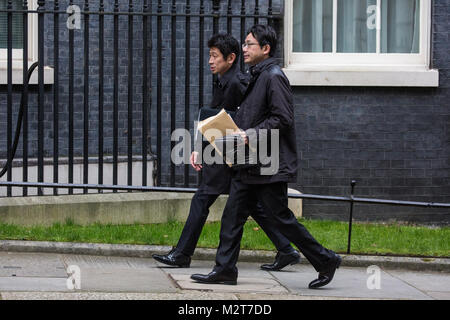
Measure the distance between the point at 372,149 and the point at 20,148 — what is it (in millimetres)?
3969

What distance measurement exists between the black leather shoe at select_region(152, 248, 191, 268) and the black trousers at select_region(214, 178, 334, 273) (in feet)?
2.40

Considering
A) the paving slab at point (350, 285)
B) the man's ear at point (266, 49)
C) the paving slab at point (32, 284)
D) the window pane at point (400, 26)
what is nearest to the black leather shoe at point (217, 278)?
the paving slab at point (350, 285)

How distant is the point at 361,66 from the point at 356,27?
0.53 meters

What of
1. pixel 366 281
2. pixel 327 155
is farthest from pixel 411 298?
pixel 327 155

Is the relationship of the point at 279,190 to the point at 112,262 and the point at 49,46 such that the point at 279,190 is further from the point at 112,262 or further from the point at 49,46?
the point at 49,46

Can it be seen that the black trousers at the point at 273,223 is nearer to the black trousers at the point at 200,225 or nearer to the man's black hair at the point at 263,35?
the black trousers at the point at 200,225

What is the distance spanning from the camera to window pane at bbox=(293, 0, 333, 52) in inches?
465

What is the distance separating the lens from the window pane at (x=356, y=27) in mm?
11891

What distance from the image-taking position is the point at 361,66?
11688 mm

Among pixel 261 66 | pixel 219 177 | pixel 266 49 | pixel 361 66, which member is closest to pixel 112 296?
pixel 219 177

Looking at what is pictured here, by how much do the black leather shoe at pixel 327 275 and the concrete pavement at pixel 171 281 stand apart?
0.22 ft

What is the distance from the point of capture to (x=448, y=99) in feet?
38.3

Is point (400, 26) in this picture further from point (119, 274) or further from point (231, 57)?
point (119, 274)

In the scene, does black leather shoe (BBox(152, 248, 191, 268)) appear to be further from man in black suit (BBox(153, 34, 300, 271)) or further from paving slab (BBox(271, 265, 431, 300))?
paving slab (BBox(271, 265, 431, 300))
